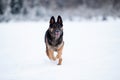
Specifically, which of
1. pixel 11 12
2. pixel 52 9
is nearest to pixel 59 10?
pixel 52 9

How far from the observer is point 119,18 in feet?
49.4

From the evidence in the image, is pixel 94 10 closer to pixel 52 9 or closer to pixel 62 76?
pixel 52 9

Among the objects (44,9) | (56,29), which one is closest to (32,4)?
(44,9)

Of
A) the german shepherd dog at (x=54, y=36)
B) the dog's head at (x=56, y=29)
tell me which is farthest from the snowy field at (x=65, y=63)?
the dog's head at (x=56, y=29)

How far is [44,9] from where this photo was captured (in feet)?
46.7

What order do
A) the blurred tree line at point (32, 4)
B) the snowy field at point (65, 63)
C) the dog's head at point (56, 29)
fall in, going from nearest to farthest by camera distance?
the snowy field at point (65, 63), the dog's head at point (56, 29), the blurred tree line at point (32, 4)

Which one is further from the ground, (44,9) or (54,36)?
(44,9)

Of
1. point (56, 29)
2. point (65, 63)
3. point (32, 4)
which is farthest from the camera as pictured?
point (32, 4)

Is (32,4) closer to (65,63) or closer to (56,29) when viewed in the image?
(65,63)

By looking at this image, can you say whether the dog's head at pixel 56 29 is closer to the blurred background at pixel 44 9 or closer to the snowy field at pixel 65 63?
the snowy field at pixel 65 63

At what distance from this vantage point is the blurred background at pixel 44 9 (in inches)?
550

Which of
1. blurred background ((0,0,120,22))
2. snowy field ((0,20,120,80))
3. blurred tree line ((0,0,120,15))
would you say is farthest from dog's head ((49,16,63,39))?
blurred tree line ((0,0,120,15))

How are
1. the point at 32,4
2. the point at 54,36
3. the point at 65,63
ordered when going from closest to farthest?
the point at 54,36
the point at 65,63
the point at 32,4

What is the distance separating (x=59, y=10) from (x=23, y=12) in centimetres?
198
